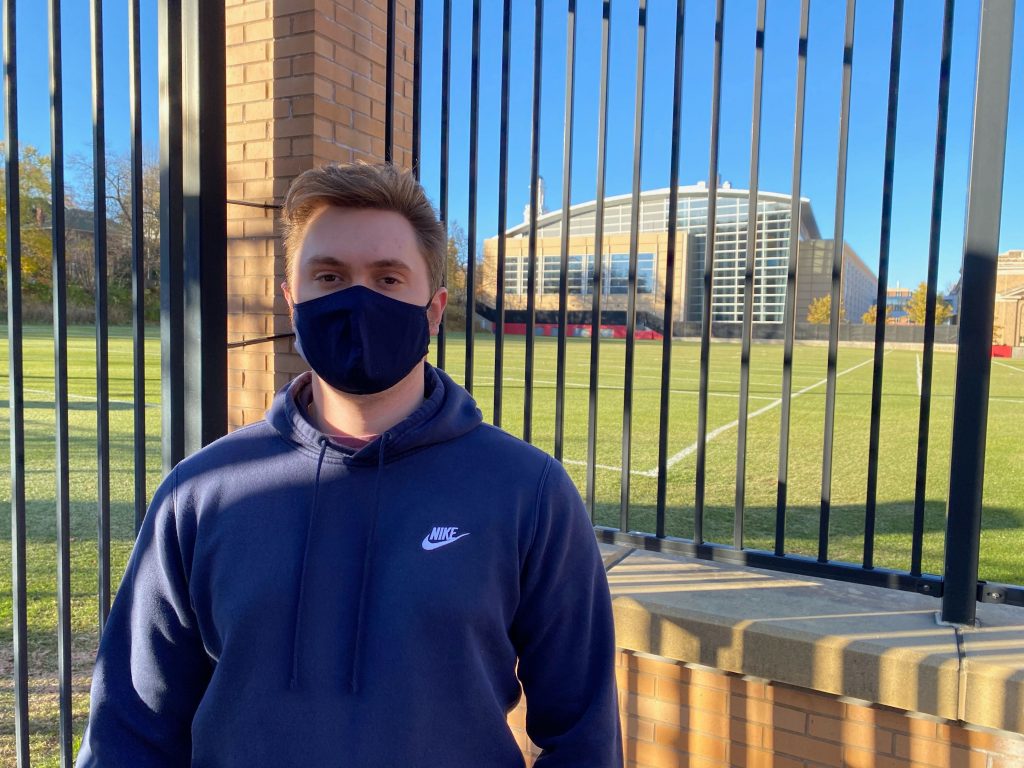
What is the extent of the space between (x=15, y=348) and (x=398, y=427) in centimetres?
163

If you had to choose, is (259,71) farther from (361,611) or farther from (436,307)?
→ (361,611)

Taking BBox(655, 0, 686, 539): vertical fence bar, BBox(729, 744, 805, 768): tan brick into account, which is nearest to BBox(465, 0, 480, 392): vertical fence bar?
BBox(655, 0, 686, 539): vertical fence bar

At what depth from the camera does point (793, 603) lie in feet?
7.33

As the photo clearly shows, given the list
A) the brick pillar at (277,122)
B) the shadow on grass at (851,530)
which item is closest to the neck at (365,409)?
the brick pillar at (277,122)

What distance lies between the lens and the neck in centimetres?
153

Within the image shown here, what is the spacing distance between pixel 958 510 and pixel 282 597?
1817 millimetres

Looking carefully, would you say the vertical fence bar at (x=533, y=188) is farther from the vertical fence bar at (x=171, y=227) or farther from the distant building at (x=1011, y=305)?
the distant building at (x=1011, y=305)

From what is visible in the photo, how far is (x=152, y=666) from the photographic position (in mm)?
1421

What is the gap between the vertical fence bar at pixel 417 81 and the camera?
2832 millimetres

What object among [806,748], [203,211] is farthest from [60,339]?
[806,748]

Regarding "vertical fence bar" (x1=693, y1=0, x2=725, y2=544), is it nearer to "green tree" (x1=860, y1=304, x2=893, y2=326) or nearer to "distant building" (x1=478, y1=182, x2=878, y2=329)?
"green tree" (x1=860, y1=304, x2=893, y2=326)

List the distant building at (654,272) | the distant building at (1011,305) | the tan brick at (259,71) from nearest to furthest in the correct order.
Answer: the tan brick at (259,71) < the distant building at (654,272) < the distant building at (1011,305)

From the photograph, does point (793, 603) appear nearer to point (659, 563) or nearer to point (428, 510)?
point (659, 563)

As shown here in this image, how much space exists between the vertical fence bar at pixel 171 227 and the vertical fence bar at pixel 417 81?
84 cm
